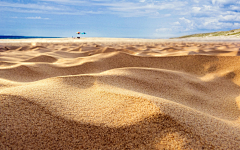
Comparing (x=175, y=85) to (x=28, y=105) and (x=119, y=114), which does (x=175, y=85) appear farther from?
(x=28, y=105)

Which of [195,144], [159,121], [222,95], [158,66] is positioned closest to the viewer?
[195,144]

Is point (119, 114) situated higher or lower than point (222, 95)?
higher

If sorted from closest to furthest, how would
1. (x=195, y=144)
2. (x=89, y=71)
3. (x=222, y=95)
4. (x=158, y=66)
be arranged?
(x=195, y=144) < (x=222, y=95) < (x=89, y=71) < (x=158, y=66)

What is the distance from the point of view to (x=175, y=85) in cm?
166

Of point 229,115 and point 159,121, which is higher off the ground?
point 159,121

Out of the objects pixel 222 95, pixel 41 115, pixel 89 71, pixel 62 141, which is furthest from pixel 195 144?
pixel 89 71

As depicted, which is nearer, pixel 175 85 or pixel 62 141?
pixel 62 141

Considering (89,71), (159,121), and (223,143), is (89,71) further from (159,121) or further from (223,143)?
(223,143)

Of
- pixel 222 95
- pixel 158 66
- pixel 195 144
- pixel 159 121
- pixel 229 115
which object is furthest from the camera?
pixel 158 66

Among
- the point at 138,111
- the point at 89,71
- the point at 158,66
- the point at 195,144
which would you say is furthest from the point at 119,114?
the point at 158,66

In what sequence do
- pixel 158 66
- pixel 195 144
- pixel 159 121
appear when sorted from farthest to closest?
pixel 158 66 < pixel 159 121 < pixel 195 144

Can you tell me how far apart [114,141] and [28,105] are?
0.47m

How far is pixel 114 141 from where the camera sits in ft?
2.54

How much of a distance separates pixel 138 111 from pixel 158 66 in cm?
173
